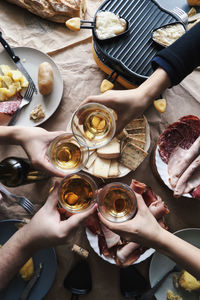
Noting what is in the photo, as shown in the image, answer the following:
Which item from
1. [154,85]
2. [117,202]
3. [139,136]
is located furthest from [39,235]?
[154,85]

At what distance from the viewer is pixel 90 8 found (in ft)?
5.21

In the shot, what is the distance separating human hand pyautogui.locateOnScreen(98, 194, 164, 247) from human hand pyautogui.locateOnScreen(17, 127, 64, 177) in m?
0.31

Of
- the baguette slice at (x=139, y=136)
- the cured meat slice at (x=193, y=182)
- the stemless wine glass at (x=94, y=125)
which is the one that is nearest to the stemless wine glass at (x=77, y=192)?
the stemless wine glass at (x=94, y=125)

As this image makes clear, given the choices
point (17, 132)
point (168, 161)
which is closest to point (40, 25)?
point (17, 132)

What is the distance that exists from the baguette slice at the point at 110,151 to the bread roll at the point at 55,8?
759 millimetres

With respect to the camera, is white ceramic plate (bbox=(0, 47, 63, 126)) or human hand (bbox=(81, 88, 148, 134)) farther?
white ceramic plate (bbox=(0, 47, 63, 126))

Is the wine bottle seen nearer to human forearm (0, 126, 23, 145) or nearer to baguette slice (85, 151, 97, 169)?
human forearm (0, 126, 23, 145)

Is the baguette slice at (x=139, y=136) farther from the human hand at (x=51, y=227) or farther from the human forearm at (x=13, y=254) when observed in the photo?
the human forearm at (x=13, y=254)

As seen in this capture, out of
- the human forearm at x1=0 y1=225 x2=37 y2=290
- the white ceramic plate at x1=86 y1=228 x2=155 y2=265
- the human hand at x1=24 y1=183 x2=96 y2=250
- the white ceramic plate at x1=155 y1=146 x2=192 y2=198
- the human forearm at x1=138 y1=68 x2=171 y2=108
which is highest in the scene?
the human forearm at x1=138 y1=68 x2=171 y2=108

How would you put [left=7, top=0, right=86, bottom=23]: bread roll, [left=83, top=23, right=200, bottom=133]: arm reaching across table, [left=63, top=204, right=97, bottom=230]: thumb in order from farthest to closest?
[left=7, top=0, right=86, bottom=23]: bread roll < [left=83, top=23, right=200, bottom=133]: arm reaching across table < [left=63, top=204, right=97, bottom=230]: thumb

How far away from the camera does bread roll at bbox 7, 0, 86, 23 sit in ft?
4.87

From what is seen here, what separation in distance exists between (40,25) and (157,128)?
88 cm

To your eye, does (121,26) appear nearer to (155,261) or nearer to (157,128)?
(157,128)

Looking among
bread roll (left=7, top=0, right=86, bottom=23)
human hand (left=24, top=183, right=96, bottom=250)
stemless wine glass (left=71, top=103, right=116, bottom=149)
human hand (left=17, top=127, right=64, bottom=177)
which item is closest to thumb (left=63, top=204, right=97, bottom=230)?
human hand (left=24, top=183, right=96, bottom=250)
